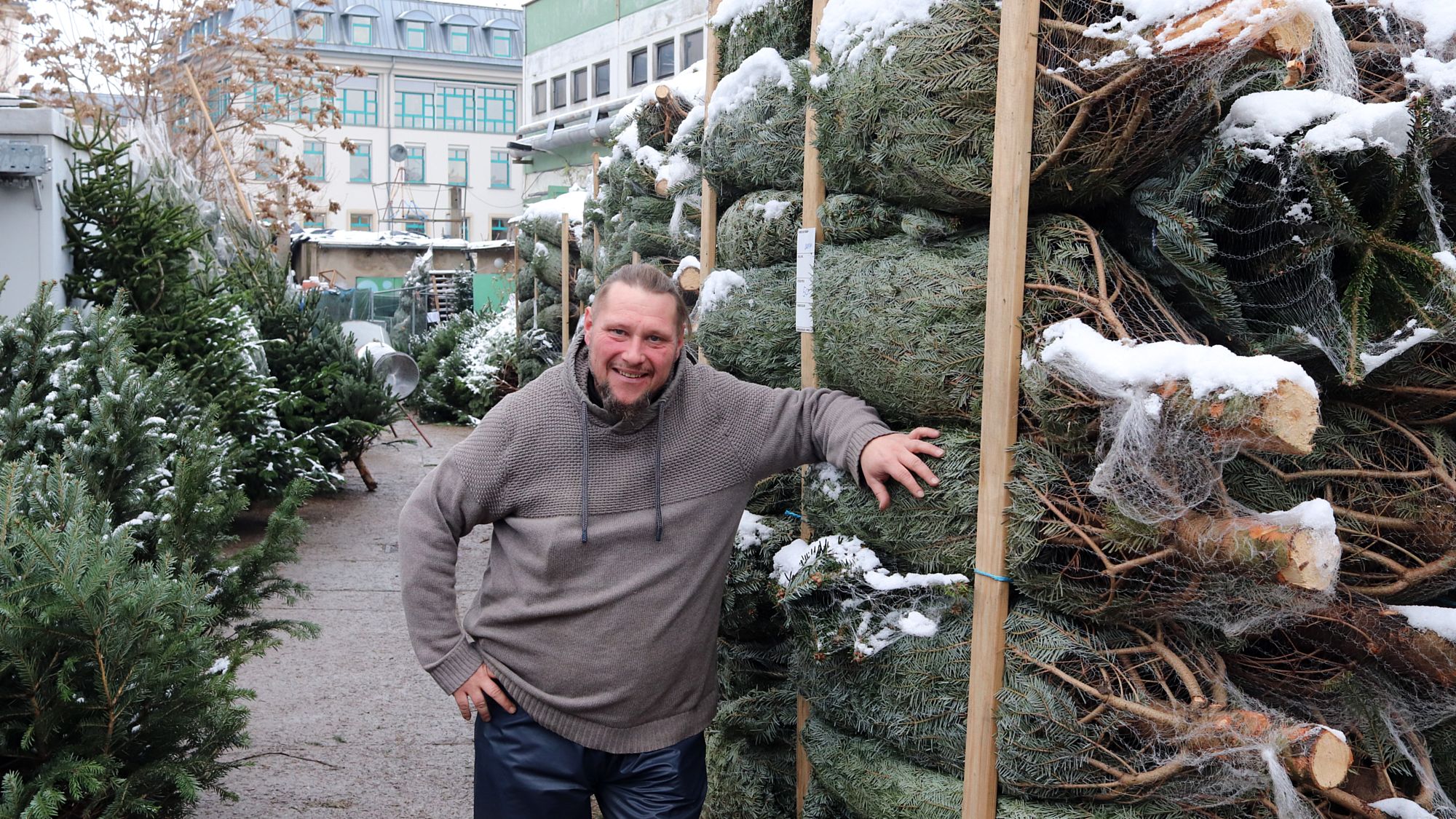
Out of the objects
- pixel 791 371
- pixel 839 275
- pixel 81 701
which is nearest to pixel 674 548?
pixel 839 275

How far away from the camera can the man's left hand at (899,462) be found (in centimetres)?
275

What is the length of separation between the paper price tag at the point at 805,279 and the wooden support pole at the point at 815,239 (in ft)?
0.09

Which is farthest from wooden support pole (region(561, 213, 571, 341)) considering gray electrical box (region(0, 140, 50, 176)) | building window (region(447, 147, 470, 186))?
building window (region(447, 147, 470, 186))

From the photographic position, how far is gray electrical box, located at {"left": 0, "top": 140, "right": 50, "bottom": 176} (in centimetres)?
737

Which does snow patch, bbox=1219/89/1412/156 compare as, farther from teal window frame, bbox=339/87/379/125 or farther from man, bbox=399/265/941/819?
teal window frame, bbox=339/87/379/125

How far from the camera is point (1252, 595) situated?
7.52ft

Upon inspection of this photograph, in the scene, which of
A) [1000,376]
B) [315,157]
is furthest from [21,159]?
[315,157]

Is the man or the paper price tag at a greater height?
the paper price tag

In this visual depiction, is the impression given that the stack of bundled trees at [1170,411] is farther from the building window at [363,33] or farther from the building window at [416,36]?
the building window at [363,33]

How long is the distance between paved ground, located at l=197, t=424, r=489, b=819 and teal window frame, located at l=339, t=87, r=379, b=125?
41.3 m

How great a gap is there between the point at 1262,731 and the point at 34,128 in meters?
8.03

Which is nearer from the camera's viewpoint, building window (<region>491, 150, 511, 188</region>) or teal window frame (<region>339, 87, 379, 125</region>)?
teal window frame (<region>339, 87, 379, 125</region>)

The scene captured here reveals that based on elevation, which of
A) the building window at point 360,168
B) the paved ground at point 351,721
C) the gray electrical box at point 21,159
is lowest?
the paved ground at point 351,721

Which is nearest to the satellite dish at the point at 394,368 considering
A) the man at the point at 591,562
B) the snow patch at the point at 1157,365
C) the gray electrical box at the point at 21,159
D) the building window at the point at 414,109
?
the gray electrical box at the point at 21,159
